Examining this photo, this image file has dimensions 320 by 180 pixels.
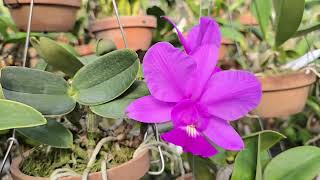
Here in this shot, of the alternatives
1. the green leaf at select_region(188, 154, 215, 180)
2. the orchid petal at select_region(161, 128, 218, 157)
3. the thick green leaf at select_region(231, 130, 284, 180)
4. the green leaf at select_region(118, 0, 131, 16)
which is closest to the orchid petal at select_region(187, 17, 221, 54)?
the orchid petal at select_region(161, 128, 218, 157)

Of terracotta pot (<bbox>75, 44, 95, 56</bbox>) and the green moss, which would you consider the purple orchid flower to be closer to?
the green moss

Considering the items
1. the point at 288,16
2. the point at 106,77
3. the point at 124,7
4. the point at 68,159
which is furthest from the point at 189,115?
the point at 124,7

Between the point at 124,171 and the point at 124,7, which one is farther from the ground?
the point at 124,7

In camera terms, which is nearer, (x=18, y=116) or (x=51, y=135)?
(x=18, y=116)

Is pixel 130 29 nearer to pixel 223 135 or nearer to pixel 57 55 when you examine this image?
pixel 57 55

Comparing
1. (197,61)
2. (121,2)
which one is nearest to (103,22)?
(121,2)

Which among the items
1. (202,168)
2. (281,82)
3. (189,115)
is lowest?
(202,168)

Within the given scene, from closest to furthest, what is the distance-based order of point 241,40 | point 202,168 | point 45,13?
point 202,168 → point 45,13 → point 241,40

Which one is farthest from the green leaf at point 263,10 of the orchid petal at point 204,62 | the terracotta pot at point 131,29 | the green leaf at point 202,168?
the orchid petal at point 204,62

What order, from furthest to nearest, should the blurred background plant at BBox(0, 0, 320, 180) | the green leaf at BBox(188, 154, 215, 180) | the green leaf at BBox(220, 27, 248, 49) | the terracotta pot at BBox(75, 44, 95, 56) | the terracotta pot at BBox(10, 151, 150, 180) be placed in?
1. the terracotta pot at BBox(75, 44, 95, 56)
2. the green leaf at BBox(220, 27, 248, 49)
3. the blurred background plant at BBox(0, 0, 320, 180)
4. the green leaf at BBox(188, 154, 215, 180)
5. the terracotta pot at BBox(10, 151, 150, 180)
